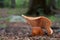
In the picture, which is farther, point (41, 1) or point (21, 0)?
point (21, 0)

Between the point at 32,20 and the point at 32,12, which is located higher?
the point at 32,20

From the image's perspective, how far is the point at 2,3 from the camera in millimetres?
27234

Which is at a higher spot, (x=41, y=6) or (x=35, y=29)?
(x=35, y=29)

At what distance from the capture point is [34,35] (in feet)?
20.0

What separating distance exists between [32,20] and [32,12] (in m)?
8.26

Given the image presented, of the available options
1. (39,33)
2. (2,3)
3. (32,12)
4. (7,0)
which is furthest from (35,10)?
(7,0)

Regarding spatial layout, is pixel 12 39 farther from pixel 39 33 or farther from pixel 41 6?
pixel 41 6

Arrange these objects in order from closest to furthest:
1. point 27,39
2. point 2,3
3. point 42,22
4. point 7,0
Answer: point 27,39 < point 42,22 < point 2,3 < point 7,0

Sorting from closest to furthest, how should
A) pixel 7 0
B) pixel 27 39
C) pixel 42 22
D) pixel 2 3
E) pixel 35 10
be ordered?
pixel 27 39
pixel 42 22
pixel 35 10
pixel 2 3
pixel 7 0

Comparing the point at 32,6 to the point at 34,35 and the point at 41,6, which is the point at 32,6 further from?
the point at 34,35

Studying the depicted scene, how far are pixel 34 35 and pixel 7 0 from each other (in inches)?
950

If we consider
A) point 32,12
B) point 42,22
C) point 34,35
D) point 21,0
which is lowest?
point 21,0

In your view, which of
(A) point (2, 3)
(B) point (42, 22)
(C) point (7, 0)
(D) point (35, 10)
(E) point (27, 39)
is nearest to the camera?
(E) point (27, 39)

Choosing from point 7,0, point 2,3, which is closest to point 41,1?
point 2,3
